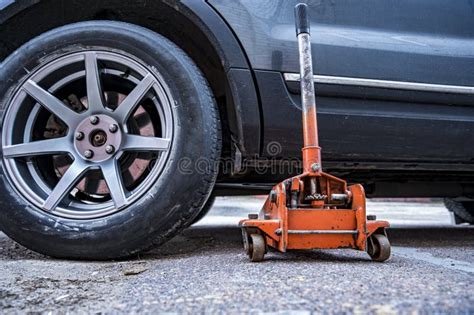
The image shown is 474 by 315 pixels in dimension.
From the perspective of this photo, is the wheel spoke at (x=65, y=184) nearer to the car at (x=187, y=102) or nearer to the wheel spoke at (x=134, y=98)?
the car at (x=187, y=102)

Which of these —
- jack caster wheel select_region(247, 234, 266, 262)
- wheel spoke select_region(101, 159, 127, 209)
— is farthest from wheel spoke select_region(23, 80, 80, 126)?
jack caster wheel select_region(247, 234, 266, 262)

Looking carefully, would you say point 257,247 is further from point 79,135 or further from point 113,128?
point 79,135

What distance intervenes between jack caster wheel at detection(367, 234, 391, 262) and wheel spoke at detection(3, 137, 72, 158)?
4.16 ft

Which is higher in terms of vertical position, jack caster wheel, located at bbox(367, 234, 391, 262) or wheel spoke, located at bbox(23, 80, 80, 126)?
wheel spoke, located at bbox(23, 80, 80, 126)

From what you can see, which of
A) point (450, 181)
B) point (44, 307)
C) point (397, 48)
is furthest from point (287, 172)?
point (44, 307)

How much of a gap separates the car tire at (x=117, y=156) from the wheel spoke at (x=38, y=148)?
0.02 metres

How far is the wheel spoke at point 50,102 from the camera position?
1.56 meters

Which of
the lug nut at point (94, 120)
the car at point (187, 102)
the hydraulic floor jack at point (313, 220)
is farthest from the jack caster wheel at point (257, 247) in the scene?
the lug nut at point (94, 120)

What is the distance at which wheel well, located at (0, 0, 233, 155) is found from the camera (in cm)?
167

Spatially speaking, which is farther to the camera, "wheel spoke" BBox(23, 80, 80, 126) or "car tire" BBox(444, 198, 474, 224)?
"car tire" BBox(444, 198, 474, 224)

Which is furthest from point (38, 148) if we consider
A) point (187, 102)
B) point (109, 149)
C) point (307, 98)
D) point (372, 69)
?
point (372, 69)

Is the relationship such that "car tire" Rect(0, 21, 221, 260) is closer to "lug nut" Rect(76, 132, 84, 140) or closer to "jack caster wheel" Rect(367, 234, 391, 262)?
"lug nut" Rect(76, 132, 84, 140)

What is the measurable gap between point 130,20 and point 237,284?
1368mm

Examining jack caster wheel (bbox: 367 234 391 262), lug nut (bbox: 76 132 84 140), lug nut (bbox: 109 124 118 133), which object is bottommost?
jack caster wheel (bbox: 367 234 391 262)
